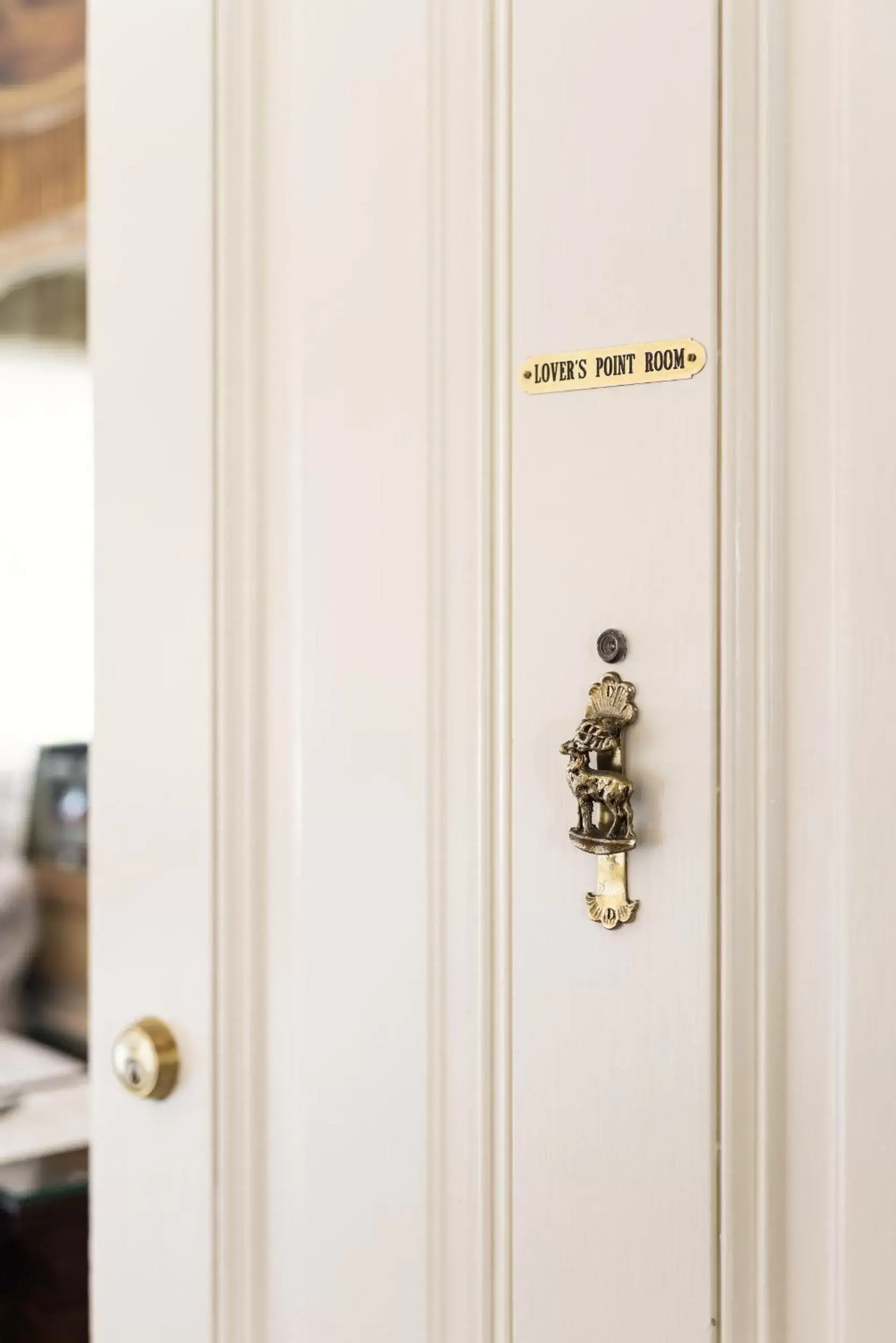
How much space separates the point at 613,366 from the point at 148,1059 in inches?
19.7

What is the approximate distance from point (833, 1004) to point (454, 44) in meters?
0.51

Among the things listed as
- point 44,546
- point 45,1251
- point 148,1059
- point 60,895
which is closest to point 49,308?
point 44,546

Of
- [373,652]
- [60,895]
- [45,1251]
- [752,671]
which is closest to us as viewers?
[752,671]

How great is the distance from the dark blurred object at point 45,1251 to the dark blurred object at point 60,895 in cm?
50

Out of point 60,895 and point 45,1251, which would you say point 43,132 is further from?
point 45,1251

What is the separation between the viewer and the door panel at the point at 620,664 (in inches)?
24.6

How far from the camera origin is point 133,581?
2.84 ft

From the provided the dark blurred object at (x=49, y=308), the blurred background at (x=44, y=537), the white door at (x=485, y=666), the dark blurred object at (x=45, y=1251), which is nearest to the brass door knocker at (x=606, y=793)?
the white door at (x=485, y=666)

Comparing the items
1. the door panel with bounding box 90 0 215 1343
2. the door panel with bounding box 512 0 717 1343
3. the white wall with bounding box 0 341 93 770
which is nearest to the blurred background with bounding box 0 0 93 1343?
the white wall with bounding box 0 341 93 770

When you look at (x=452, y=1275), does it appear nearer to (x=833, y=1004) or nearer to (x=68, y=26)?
(x=833, y=1004)

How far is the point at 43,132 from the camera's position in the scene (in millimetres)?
1899

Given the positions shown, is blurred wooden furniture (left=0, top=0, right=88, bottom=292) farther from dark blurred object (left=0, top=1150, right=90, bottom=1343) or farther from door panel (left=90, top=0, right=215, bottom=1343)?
dark blurred object (left=0, top=1150, right=90, bottom=1343)

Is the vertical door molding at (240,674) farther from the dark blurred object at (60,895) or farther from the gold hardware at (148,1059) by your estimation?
the dark blurred object at (60,895)

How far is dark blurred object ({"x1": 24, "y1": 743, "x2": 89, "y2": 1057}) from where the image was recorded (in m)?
1.98
